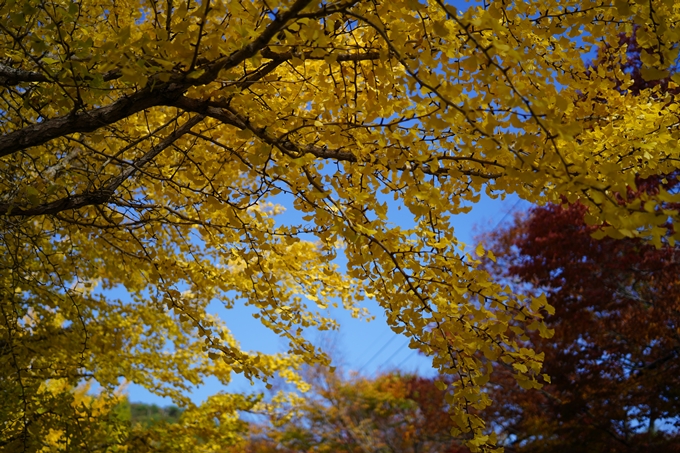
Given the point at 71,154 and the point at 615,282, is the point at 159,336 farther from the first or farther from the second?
the point at 615,282

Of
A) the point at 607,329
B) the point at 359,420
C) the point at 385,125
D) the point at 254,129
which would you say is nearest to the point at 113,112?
the point at 254,129

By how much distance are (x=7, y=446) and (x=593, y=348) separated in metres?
5.87

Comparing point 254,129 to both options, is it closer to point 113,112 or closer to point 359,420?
point 113,112

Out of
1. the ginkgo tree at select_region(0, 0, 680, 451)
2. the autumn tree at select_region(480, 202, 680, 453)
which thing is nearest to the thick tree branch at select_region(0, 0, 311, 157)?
the ginkgo tree at select_region(0, 0, 680, 451)

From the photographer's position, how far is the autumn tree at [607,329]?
5.21 m

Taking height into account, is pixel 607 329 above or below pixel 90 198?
below

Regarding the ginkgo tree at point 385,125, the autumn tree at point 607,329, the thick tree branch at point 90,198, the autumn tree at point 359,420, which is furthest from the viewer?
the autumn tree at point 359,420

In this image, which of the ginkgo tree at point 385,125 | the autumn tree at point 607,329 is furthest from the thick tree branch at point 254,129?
the autumn tree at point 607,329

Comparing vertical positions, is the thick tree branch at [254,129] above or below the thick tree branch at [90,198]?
below

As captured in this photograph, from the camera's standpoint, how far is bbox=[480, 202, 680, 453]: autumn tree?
5.21m

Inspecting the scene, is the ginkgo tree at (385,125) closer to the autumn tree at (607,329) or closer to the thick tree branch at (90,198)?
the thick tree branch at (90,198)

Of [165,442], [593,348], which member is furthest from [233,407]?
[593,348]

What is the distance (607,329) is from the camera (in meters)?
5.68

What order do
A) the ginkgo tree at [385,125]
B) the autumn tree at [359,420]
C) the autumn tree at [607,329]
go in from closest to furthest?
1. the ginkgo tree at [385,125]
2. the autumn tree at [607,329]
3. the autumn tree at [359,420]
